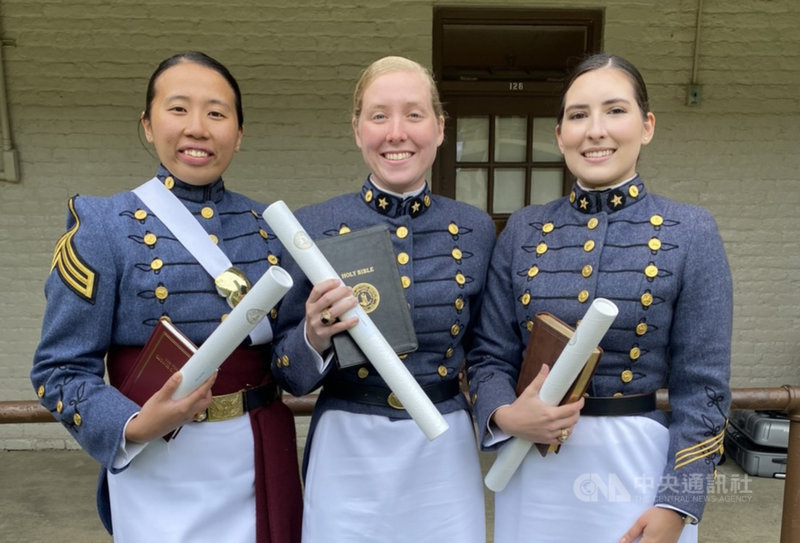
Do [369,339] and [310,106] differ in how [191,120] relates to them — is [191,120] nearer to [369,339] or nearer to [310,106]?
[369,339]

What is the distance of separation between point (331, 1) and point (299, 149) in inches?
36.4

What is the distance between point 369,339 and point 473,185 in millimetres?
3397

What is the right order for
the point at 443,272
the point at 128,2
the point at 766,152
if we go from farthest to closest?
the point at 766,152 < the point at 128,2 < the point at 443,272

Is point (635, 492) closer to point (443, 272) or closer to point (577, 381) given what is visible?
point (577, 381)

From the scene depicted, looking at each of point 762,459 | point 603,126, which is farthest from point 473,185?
point 603,126

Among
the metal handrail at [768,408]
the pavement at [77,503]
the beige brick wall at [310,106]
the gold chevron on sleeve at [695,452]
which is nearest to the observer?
the gold chevron on sleeve at [695,452]

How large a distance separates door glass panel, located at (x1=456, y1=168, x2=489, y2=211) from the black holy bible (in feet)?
10.5

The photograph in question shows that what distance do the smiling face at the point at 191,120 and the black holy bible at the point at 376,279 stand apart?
0.35 metres

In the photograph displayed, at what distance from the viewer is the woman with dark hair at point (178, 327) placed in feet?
4.48

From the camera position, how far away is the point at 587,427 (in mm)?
1443

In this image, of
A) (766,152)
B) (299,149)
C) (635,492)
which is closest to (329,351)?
(635,492)

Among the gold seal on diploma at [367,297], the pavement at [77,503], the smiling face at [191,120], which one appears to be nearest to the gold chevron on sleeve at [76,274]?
the smiling face at [191,120]

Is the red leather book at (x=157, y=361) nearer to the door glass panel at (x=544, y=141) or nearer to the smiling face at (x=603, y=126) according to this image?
the smiling face at (x=603, y=126)

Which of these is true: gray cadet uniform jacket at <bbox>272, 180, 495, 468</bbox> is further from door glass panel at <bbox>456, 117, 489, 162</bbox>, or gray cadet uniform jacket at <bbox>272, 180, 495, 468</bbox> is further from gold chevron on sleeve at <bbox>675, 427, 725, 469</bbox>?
door glass panel at <bbox>456, 117, 489, 162</bbox>
